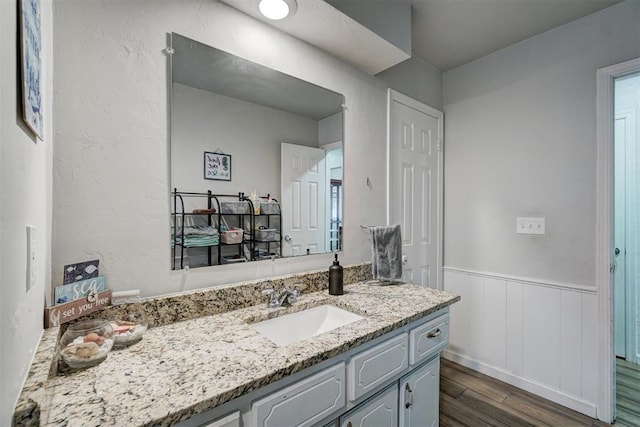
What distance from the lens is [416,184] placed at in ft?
7.55

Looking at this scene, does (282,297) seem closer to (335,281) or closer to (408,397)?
(335,281)

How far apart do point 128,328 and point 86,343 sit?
138mm

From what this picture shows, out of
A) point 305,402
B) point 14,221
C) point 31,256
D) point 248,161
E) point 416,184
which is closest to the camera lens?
point 14,221

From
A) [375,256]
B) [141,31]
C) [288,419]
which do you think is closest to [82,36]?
[141,31]

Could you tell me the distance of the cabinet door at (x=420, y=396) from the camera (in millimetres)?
1263

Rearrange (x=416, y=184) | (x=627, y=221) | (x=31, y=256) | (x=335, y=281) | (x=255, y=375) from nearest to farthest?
1. (x=31, y=256)
2. (x=255, y=375)
3. (x=335, y=281)
4. (x=416, y=184)
5. (x=627, y=221)

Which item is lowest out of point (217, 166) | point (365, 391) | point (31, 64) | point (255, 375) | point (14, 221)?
point (365, 391)

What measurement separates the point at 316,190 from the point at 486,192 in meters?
1.49

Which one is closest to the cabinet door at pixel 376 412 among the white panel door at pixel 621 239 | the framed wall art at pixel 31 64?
the framed wall art at pixel 31 64

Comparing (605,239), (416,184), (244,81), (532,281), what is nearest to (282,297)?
(244,81)

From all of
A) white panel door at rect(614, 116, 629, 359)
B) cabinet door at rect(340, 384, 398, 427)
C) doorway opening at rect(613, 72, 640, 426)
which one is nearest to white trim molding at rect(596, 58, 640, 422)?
doorway opening at rect(613, 72, 640, 426)

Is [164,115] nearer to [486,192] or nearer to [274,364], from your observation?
[274,364]

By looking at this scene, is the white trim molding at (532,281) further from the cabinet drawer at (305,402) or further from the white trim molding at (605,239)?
the cabinet drawer at (305,402)

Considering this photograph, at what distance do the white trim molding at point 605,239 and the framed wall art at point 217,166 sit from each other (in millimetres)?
2164
